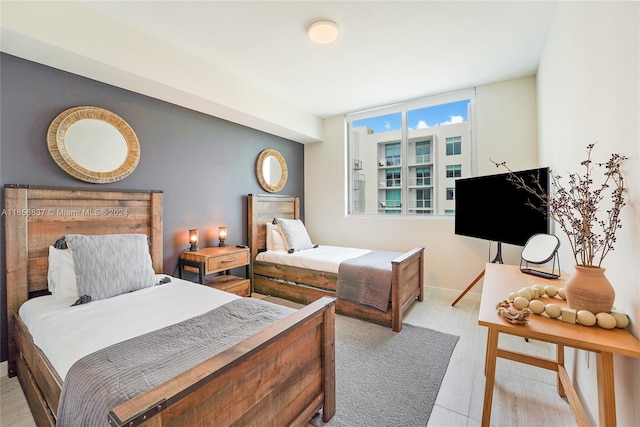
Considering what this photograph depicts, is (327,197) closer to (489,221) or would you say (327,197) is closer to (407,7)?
(489,221)

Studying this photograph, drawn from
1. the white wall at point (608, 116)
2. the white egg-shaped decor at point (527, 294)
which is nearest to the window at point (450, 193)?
the white wall at point (608, 116)

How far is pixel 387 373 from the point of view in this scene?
80.0 inches

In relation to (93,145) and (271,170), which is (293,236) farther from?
(93,145)

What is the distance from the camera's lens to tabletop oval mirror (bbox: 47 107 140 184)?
7.09 ft

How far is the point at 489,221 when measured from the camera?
288cm

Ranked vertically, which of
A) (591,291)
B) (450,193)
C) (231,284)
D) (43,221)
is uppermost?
(450,193)

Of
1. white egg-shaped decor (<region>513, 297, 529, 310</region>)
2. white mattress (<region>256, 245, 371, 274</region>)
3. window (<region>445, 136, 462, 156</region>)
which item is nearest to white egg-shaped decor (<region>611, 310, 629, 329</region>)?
white egg-shaped decor (<region>513, 297, 529, 310</region>)

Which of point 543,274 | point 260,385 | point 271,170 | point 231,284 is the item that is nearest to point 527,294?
point 543,274

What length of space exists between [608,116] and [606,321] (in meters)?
0.90

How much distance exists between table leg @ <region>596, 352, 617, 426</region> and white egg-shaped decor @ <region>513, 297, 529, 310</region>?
0.95 ft

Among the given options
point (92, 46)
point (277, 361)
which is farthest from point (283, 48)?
point (277, 361)

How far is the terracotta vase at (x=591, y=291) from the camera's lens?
43.9 inches

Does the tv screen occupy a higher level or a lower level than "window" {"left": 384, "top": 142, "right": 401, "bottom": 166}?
lower

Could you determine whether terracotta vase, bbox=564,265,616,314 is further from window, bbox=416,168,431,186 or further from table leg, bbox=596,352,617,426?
window, bbox=416,168,431,186
